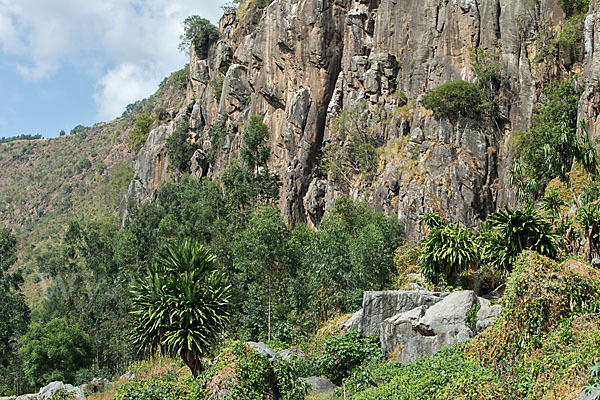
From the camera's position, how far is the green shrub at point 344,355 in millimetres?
20609

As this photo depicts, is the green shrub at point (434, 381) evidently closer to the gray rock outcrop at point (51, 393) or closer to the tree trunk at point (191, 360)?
the tree trunk at point (191, 360)

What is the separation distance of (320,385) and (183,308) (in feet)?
19.0

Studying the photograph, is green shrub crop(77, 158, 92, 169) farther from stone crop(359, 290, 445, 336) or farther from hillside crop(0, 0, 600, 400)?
stone crop(359, 290, 445, 336)

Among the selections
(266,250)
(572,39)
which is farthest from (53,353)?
(572,39)

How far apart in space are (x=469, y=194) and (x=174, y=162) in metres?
46.3

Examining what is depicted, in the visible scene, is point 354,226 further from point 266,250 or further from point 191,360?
point 191,360

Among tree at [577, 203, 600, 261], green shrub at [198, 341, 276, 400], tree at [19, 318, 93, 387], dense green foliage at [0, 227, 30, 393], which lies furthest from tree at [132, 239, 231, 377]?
dense green foliage at [0, 227, 30, 393]

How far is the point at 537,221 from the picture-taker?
22375mm

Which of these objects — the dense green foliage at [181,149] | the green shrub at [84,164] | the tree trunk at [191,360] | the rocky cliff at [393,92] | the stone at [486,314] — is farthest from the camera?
the green shrub at [84,164]

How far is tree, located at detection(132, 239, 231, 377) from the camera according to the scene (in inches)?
815

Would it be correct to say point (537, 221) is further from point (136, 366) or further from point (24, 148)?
point (24, 148)

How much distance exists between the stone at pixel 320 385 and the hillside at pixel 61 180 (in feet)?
243

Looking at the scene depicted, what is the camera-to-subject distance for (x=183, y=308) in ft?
68.3

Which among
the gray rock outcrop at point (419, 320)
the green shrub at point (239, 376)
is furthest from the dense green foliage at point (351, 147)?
the green shrub at point (239, 376)
